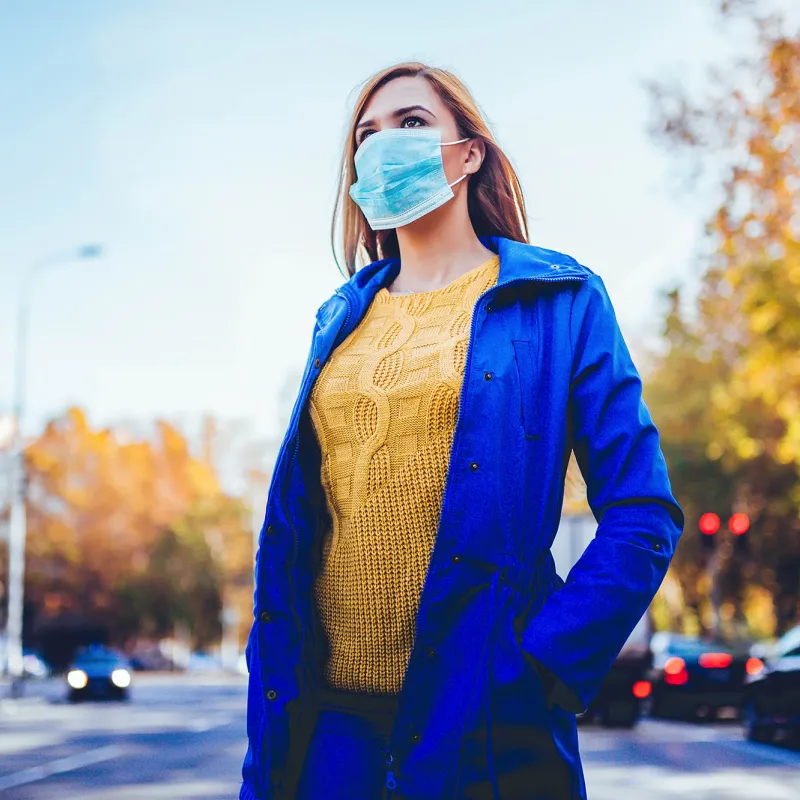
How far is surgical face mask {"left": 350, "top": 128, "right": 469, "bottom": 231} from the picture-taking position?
2785 mm

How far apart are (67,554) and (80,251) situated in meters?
29.7

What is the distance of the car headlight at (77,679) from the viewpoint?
2997 centimetres

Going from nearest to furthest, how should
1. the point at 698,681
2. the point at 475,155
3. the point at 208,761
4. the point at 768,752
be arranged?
the point at 475,155, the point at 208,761, the point at 768,752, the point at 698,681

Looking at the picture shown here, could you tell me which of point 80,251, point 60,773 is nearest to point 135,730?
point 60,773

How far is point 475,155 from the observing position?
Answer: 2885 mm

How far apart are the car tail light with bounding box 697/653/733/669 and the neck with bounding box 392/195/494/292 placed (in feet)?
64.3

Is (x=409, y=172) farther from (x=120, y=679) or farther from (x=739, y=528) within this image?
(x=120, y=679)

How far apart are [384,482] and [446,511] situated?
233mm

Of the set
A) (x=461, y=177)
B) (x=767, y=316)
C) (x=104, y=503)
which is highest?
(x=461, y=177)

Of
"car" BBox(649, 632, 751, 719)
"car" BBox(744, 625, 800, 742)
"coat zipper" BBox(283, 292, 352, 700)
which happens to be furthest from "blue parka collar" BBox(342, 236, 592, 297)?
"car" BBox(649, 632, 751, 719)

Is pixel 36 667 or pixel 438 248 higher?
pixel 438 248

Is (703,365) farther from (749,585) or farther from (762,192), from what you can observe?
(762,192)

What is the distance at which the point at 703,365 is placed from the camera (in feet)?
111

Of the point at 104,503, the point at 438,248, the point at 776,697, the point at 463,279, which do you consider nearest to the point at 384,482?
the point at 463,279
